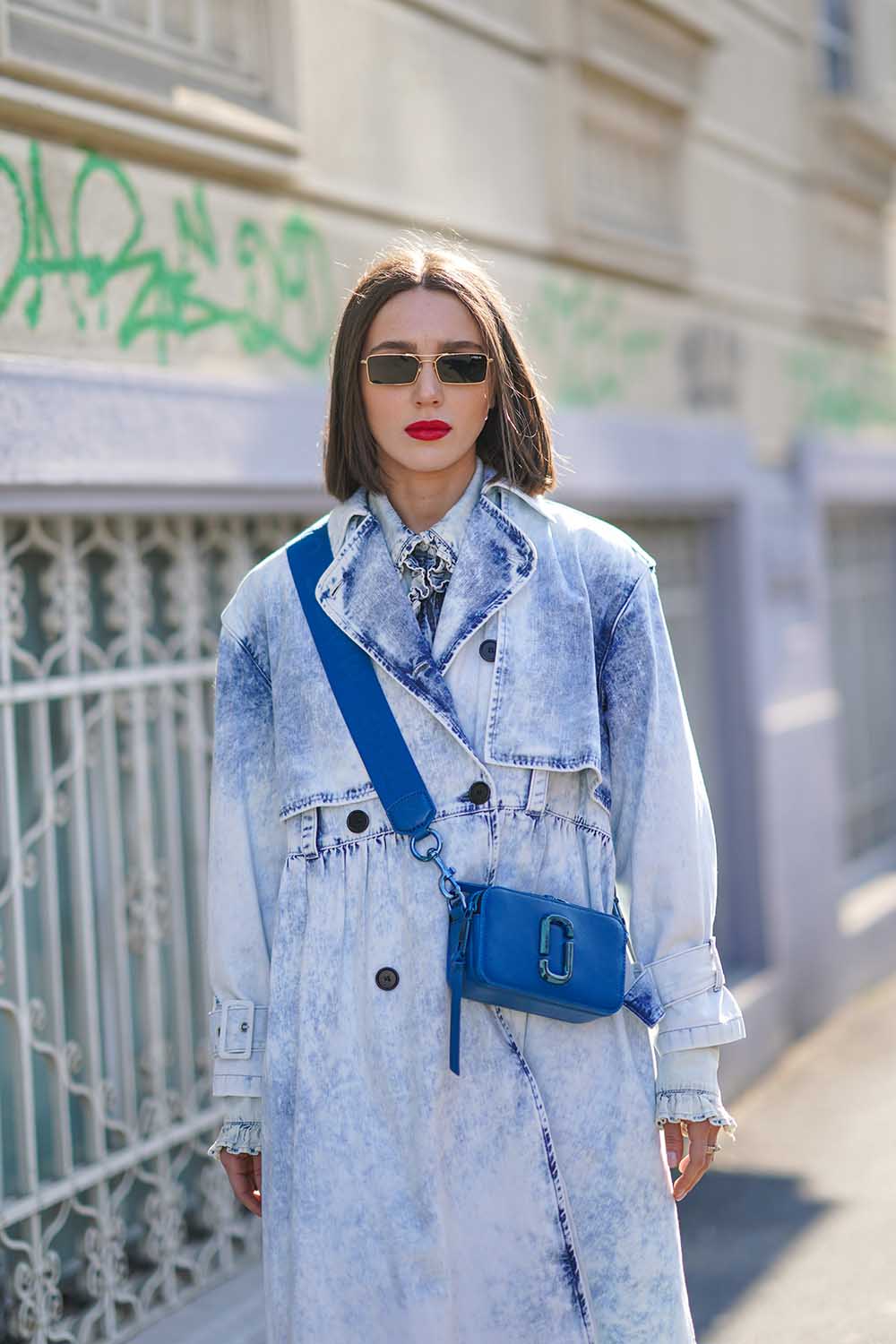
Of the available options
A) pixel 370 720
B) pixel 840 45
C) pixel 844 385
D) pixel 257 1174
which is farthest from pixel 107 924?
pixel 840 45

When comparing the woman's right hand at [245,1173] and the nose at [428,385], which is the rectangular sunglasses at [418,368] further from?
the woman's right hand at [245,1173]

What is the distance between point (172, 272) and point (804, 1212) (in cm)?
303

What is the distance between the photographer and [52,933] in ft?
11.9

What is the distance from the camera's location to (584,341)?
19.2 ft

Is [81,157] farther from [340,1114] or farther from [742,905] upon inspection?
[742,905]

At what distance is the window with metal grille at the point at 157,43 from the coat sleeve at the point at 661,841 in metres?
1.85

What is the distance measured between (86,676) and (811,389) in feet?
16.0

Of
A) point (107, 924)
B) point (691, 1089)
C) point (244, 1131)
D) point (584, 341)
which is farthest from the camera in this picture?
point (584, 341)

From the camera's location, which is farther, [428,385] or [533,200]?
[533,200]

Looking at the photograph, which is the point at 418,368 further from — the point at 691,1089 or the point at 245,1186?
the point at 245,1186

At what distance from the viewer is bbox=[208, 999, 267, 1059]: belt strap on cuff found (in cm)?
243

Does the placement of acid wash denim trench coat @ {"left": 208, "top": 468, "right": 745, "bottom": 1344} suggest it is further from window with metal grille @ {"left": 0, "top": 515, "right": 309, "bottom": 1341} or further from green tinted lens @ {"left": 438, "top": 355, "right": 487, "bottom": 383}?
window with metal grille @ {"left": 0, "top": 515, "right": 309, "bottom": 1341}

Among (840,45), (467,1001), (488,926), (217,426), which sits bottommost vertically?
(467,1001)

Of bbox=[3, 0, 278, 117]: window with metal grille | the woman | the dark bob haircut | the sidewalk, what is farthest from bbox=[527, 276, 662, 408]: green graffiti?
the woman
